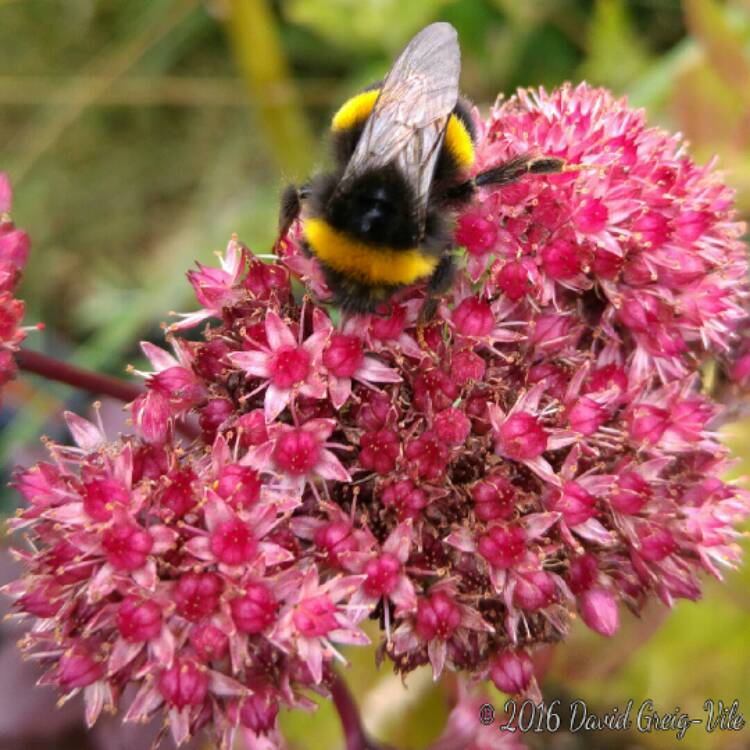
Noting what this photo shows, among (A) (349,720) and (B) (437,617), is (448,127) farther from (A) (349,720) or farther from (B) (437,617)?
(A) (349,720)

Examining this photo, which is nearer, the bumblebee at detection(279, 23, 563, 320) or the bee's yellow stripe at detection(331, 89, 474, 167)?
the bumblebee at detection(279, 23, 563, 320)

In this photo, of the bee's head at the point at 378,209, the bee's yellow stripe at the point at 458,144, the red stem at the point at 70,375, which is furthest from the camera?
the red stem at the point at 70,375

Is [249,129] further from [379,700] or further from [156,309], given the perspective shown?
[379,700]

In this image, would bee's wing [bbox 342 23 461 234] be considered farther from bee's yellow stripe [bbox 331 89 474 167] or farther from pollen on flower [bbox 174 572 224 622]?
pollen on flower [bbox 174 572 224 622]

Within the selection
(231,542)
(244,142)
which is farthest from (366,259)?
(244,142)


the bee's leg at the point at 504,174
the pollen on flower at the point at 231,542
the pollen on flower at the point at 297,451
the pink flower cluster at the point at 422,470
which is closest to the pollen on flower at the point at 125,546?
the pink flower cluster at the point at 422,470

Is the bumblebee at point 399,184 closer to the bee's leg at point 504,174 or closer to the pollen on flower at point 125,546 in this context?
the bee's leg at point 504,174

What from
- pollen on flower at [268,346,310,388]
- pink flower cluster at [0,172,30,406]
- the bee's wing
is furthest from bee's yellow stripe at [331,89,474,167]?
pink flower cluster at [0,172,30,406]
